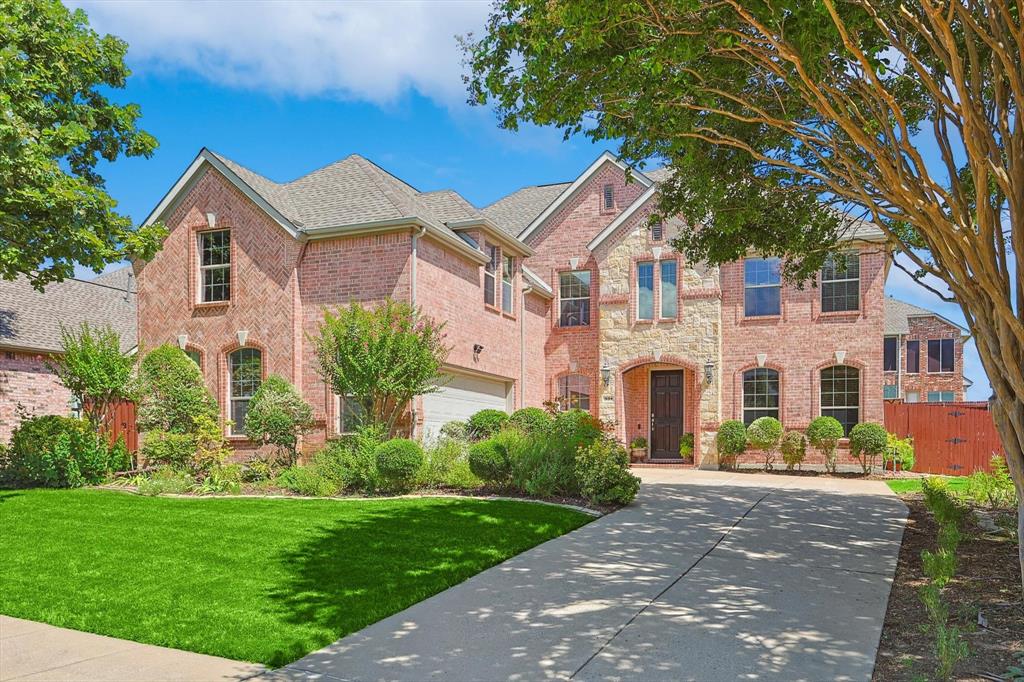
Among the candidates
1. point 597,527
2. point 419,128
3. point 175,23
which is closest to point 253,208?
point 419,128

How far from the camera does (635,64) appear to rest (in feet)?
22.2

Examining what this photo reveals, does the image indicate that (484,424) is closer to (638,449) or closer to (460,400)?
(460,400)

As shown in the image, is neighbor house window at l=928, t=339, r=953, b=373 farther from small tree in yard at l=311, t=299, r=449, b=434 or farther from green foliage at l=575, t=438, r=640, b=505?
green foliage at l=575, t=438, r=640, b=505

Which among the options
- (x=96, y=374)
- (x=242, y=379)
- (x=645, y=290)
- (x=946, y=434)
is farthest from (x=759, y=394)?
(x=96, y=374)

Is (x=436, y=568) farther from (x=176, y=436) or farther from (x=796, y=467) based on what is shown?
(x=796, y=467)

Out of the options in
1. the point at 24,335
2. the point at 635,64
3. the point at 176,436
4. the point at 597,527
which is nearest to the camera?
the point at 635,64

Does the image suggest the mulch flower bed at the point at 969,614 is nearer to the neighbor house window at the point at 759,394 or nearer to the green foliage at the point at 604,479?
the green foliage at the point at 604,479

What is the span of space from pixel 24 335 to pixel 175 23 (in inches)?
589

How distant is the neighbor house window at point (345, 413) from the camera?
52.4 feet

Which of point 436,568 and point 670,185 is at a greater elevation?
point 670,185

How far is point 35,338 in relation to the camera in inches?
842

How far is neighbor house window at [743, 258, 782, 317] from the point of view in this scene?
66.8ft

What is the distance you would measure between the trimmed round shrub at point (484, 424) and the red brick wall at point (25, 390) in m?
11.6

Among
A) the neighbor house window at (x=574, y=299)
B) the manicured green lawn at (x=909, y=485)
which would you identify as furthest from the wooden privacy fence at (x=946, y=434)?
the neighbor house window at (x=574, y=299)
